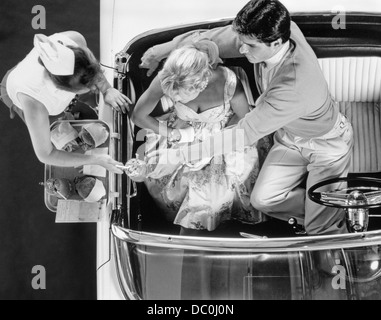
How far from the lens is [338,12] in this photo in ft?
7.90

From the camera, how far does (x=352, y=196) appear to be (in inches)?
93.1

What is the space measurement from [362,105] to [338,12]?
43 cm

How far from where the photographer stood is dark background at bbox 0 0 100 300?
2588 millimetres

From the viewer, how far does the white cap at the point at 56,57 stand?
97.6 inches

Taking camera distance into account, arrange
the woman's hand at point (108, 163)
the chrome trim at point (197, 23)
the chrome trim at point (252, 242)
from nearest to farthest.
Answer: the chrome trim at point (252, 242) < the chrome trim at point (197, 23) < the woman's hand at point (108, 163)

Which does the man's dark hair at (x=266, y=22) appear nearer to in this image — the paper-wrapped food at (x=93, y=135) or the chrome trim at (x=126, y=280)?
the paper-wrapped food at (x=93, y=135)

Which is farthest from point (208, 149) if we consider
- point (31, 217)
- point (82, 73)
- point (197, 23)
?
point (31, 217)

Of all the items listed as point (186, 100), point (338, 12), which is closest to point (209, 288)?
point (186, 100)

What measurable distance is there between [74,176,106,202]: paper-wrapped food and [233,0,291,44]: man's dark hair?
0.95 m

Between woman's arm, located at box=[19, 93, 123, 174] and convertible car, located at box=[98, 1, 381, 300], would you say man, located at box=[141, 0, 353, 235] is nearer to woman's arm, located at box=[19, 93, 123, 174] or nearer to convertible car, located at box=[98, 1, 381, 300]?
convertible car, located at box=[98, 1, 381, 300]

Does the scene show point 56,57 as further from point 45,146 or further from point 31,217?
point 31,217

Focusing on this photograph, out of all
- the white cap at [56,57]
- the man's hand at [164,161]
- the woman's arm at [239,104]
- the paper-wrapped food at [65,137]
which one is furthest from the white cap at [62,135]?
the woman's arm at [239,104]

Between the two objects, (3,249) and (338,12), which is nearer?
(338,12)

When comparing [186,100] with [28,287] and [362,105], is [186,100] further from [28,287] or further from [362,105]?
[28,287]
